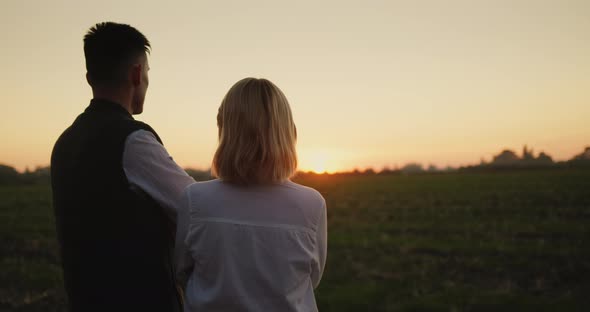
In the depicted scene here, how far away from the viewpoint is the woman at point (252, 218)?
5.42 feet

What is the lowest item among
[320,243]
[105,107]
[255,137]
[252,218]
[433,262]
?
[433,262]

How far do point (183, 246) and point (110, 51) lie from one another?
33.9 inches

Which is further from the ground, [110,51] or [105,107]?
[110,51]

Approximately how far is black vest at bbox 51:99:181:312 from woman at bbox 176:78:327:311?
0.11 metres

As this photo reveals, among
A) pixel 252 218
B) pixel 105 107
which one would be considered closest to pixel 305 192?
pixel 252 218

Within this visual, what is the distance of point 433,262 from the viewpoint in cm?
875

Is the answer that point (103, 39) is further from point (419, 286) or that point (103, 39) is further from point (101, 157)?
point (419, 286)

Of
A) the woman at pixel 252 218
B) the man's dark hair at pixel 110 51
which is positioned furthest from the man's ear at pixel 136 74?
the woman at pixel 252 218

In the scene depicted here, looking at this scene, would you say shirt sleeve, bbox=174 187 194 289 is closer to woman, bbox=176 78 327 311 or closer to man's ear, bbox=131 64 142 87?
woman, bbox=176 78 327 311

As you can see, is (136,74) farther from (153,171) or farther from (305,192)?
(305,192)

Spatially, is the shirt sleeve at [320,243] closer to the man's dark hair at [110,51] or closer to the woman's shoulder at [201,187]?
the woman's shoulder at [201,187]

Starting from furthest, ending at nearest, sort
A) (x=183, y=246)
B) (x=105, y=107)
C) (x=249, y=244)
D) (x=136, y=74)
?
(x=136, y=74) → (x=105, y=107) → (x=183, y=246) → (x=249, y=244)

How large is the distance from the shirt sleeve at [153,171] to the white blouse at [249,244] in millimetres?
86

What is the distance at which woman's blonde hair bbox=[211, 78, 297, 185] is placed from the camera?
1672 millimetres
